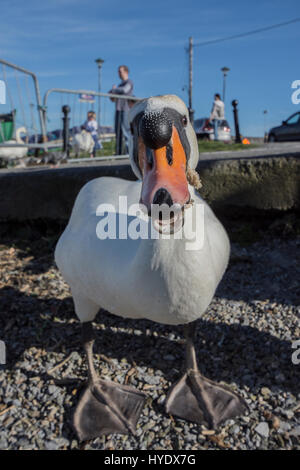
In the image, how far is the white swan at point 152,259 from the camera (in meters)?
1.48

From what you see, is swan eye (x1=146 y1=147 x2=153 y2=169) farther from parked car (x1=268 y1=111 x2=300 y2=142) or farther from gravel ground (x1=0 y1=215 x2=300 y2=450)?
parked car (x1=268 y1=111 x2=300 y2=142)

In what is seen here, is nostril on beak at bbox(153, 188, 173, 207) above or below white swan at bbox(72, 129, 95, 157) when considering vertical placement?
below

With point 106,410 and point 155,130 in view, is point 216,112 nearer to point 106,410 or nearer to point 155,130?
point 106,410

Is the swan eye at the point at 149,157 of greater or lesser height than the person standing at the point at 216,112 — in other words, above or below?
below

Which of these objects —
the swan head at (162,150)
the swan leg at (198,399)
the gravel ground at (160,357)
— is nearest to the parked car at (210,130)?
the gravel ground at (160,357)

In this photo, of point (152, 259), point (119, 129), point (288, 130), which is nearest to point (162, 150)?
point (152, 259)

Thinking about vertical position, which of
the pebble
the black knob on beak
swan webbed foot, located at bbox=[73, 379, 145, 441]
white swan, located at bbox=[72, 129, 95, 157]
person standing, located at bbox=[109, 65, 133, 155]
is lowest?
swan webbed foot, located at bbox=[73, 379, 145, 441]

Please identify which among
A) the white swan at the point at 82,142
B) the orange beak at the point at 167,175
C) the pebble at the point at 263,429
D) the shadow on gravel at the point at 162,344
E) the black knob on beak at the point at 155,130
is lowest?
the pebble at the point at 263,429

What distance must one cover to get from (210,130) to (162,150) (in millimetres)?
19562

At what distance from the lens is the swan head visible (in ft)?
4.68

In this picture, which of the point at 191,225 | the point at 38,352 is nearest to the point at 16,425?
the point at 38,352

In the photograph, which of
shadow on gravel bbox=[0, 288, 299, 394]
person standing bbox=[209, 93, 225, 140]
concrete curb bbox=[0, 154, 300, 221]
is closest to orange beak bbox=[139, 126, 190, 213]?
shadow on gravel bbox=[0, 288, 299, 394]

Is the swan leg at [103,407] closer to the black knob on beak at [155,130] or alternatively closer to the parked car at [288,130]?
the black knob on beak at [155,130]

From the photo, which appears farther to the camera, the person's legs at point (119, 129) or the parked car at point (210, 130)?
the parked car at point (210, 130)
